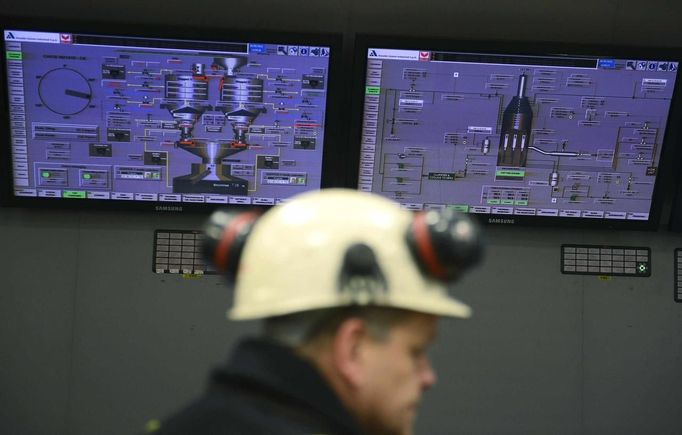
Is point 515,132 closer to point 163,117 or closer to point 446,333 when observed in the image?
point 446,333

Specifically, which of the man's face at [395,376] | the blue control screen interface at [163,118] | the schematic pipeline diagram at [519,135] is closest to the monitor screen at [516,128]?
the schematic pipeline diagram at [519,135]

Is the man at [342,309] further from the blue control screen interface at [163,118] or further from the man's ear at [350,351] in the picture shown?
the blue control screen interface at [163,118]

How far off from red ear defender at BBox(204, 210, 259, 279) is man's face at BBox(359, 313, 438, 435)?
0.24m

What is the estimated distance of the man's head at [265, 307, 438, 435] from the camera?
35.7 inches

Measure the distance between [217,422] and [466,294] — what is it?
2118 mm

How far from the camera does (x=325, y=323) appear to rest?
0.92m

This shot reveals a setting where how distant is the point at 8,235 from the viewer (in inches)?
110

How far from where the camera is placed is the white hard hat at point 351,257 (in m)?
0.92

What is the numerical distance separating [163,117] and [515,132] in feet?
4.30

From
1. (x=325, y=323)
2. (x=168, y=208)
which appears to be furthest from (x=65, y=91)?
(x=325, y=323)

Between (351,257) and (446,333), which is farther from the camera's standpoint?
(446,333)

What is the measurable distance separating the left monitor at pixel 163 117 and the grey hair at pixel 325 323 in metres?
1.75

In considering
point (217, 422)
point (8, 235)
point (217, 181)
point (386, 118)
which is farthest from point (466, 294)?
point (217, 422)

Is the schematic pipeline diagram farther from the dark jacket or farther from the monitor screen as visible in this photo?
the dark jacket
